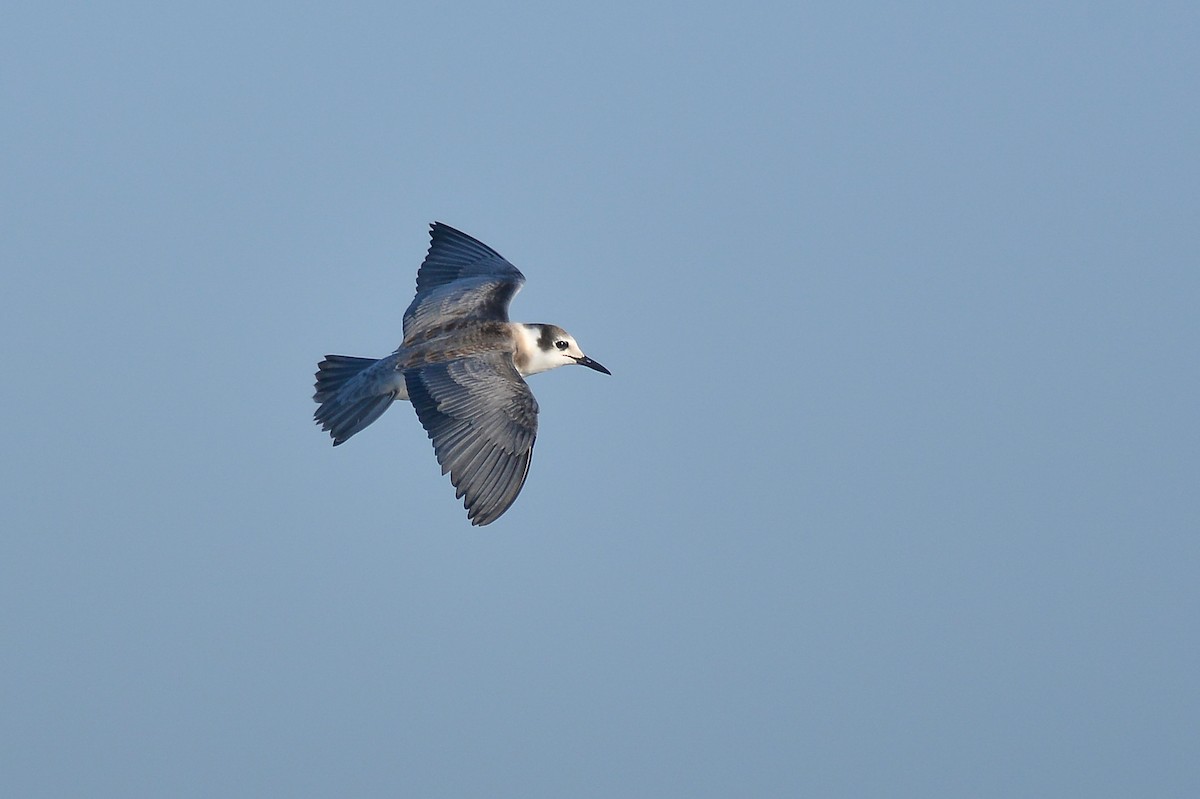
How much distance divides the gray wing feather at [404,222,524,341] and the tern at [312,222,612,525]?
0.01 metres

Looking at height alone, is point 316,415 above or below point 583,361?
below

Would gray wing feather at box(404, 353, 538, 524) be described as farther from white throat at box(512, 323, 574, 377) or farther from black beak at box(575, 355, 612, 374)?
black beak at box(575, 355, 612, 374)

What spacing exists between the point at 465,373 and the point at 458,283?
2.78m

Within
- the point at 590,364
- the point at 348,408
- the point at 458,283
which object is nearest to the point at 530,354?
the point at 590,364

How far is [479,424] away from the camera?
→ 51.8ft

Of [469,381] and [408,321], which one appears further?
[408,321]

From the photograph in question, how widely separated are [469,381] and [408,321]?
2389 millimetres

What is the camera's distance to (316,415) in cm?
1744

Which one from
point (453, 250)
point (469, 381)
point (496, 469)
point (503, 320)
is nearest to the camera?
point (496, 469)

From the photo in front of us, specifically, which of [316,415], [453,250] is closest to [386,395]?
[316,415]

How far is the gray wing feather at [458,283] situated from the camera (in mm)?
18453

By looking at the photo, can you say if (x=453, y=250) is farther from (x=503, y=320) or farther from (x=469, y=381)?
(x=469, y=381)

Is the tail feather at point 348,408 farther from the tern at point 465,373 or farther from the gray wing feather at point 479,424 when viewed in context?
the gray wing feather at point 479,424

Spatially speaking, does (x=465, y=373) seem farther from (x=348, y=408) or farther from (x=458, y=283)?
(x=458, y=283)
